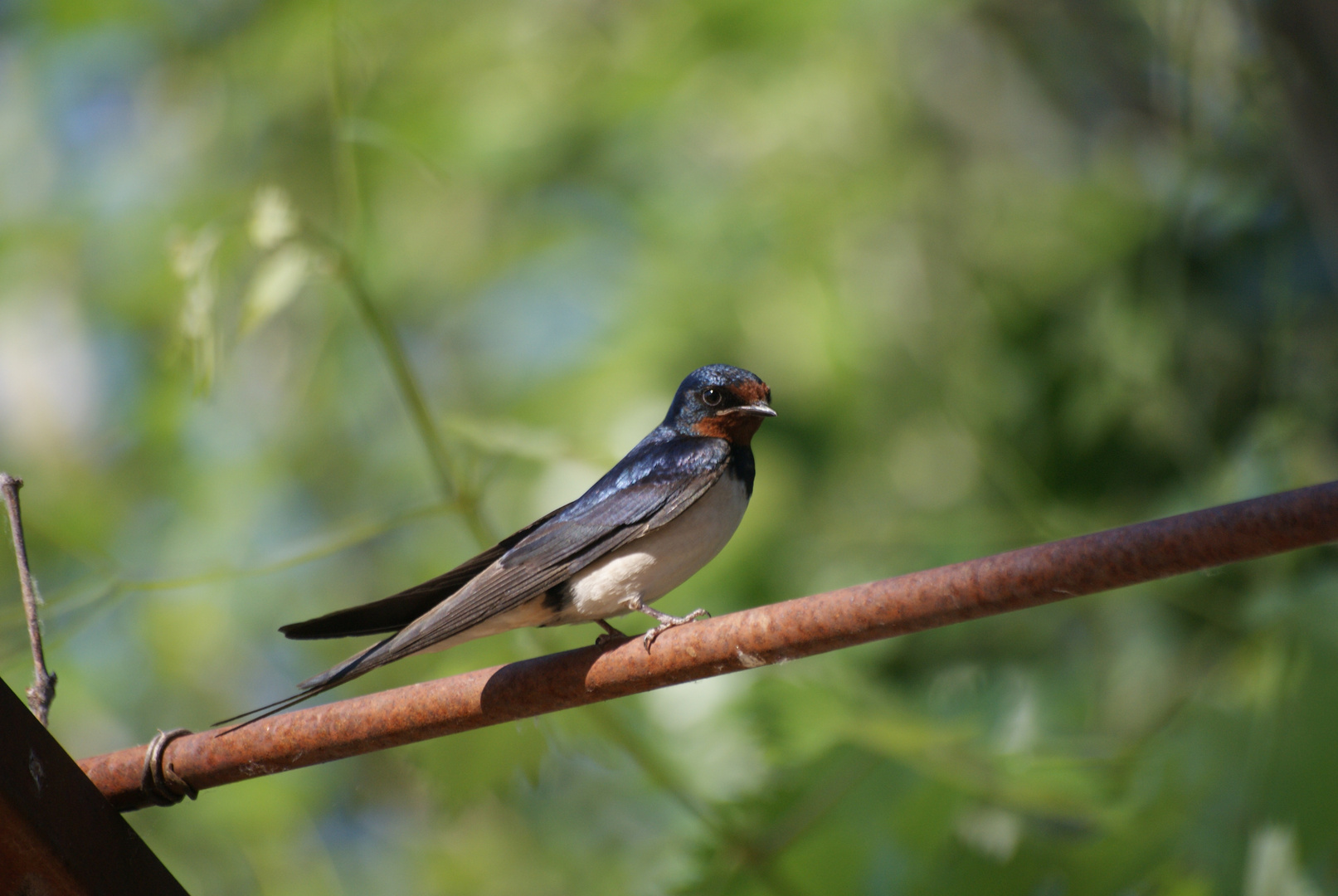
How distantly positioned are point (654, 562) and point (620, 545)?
0.05m

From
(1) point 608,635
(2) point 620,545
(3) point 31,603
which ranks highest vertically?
(3) point 31,603

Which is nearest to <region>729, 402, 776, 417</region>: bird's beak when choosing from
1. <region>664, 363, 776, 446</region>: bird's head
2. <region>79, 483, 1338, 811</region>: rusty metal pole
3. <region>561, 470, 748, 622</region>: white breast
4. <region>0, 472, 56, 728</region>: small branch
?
<region>664, 363, 776, 446</region>: bird's head

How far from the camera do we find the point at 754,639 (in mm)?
1017

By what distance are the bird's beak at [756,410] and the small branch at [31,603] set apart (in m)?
0.93

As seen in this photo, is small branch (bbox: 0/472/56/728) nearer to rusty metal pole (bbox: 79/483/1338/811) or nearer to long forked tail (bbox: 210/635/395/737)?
rusty metal pole (bbox: 79/483/1338/811)

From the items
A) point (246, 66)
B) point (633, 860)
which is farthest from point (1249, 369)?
point (246, 66)

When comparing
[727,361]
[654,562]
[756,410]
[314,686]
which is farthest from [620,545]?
[727,361]

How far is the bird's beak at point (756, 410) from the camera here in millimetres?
1705

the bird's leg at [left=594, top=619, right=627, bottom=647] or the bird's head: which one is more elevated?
the bird's head

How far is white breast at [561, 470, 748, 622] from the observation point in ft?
5.23

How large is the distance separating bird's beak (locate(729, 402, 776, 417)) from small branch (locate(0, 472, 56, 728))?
3.04ft

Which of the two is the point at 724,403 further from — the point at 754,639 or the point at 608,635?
the point at 754,639

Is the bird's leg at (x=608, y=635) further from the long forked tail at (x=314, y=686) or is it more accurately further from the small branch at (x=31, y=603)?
the small branch at (x=31, y=603)

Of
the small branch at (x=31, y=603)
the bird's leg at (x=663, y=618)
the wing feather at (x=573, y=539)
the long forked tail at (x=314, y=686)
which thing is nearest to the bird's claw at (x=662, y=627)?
the bird's leg at (x=663, y=618)
